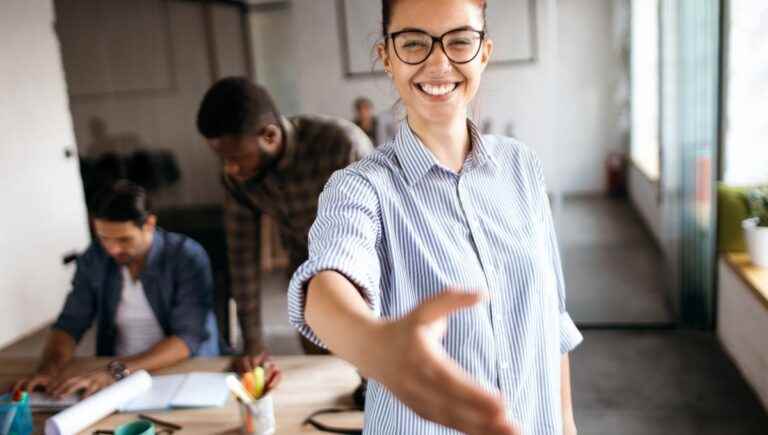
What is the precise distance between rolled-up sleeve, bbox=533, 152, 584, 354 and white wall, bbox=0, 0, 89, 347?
12.6 feet

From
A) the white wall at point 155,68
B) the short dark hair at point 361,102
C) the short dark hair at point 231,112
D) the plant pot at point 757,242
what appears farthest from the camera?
the white wall at point 155,68

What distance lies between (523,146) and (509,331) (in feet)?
1.11

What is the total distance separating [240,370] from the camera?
1688 millimetres

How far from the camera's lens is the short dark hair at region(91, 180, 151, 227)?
1.98 metres

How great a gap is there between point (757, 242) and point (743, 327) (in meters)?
0.39

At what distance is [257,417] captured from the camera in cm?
134

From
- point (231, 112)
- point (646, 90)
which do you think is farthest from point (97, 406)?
point (646, 90)

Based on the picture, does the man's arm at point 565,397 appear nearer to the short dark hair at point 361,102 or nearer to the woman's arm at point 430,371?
the woman's arm at point 430,371

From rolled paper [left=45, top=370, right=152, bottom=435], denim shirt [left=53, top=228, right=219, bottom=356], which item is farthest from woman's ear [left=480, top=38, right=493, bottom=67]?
denim shirt [left=53, top=228, right=219, bottom=356]

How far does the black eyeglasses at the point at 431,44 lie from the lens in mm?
811

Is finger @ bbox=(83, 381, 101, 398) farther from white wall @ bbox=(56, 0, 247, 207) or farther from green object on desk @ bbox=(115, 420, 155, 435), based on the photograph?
white wall @ bbox=(56, 0, 247, 207)

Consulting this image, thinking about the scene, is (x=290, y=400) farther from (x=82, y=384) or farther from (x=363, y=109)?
(x=363, y=109)

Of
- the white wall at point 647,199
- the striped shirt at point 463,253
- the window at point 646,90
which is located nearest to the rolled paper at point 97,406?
the striped shirt at point 463,253

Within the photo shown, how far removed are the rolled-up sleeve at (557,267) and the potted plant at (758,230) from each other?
194cm
